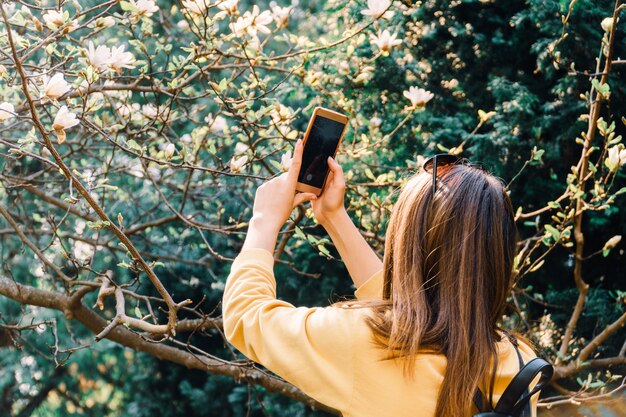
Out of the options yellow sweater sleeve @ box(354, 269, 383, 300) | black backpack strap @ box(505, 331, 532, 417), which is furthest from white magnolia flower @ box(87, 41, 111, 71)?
black backpack strap @ box(505, 331, 532, 417)

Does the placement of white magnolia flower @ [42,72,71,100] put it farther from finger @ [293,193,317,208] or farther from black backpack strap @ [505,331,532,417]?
black backpack strap @ [505,331,532,417]

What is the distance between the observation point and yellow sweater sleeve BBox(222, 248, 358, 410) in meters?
1.12

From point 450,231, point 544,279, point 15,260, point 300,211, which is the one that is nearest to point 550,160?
point 544,279

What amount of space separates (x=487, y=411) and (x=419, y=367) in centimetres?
14

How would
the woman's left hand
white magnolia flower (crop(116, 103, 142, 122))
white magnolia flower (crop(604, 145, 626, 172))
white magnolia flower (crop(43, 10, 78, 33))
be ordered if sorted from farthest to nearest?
white magnolia flower (crop(116, 103, 142, 122)) < white magnolia flower (crop(604, 145, 626, 172)) < white magnolia flower (crop(43, 10, 78, 33)) < the woman's left hand

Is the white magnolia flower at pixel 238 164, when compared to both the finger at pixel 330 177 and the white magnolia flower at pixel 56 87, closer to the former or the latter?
the white magnolia flower at pixel 56 87

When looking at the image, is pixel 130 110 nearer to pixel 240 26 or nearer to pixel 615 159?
pixel 240 26

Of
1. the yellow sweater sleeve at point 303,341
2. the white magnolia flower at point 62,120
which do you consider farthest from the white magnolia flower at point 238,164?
the yellow sweater sleeve at point 303,341

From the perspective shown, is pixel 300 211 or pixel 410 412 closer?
pixel 410 412

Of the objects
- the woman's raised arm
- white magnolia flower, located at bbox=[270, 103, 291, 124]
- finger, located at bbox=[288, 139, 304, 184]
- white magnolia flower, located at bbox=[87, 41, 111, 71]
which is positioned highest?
white magnolia flower, located at bbox=[87, 41, 111, 71]

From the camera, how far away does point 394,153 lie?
344 centimetres

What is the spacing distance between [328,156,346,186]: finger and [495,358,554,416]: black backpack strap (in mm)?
515

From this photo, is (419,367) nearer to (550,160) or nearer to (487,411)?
(487,411)

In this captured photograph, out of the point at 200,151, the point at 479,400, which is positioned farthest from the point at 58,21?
the point at 200,151
